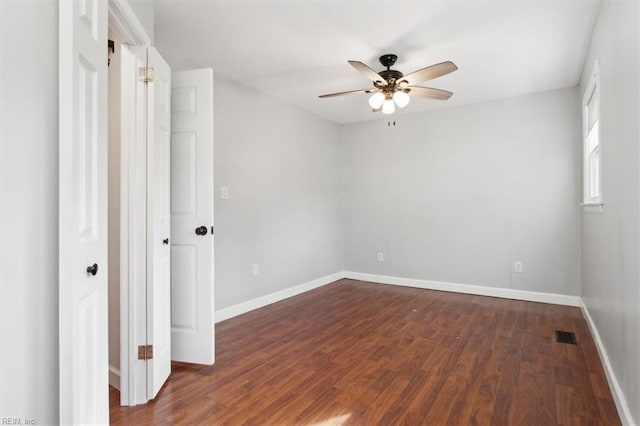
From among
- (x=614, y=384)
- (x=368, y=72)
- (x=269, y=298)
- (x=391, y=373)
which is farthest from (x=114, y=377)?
(x=614, y=384)

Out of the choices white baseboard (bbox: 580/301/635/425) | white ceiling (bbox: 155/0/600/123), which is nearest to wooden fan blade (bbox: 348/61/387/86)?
white ceiling (bbox: 155/0/600/123)

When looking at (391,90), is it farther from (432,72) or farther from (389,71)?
(432,72)

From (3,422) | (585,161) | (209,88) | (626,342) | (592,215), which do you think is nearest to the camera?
(3,422)

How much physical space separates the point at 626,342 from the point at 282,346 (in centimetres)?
218

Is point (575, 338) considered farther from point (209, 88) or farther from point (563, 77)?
point (209, 88)

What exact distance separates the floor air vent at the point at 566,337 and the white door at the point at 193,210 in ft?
9.26

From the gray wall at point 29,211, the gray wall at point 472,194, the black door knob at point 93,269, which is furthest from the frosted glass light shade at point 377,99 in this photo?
the black door knob at point 93,269

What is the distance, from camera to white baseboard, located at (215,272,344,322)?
11.6ft

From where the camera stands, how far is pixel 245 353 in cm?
268

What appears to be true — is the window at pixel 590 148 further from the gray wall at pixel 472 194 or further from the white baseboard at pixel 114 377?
the white baseboard at pixel 114 377

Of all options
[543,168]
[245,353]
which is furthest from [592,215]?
[245,353]

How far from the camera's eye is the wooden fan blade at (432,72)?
2.50 metres

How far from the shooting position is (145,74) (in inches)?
80.0

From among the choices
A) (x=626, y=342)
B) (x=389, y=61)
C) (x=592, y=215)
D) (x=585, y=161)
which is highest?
(x=389, y=61)
